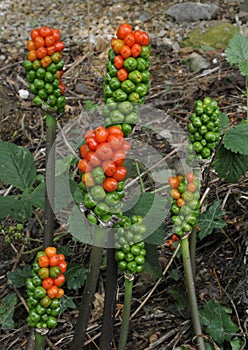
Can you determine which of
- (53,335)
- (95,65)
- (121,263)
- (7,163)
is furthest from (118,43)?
(95,65)

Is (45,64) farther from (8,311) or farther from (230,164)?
(8,311)

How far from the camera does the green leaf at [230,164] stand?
2.84m

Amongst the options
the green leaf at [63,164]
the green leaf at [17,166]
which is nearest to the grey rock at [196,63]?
the green leaf at [63,164]

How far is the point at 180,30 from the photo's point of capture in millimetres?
5934

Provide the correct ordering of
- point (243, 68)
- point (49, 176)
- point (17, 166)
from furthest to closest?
point (243, 68) < point (17, 166) < point (49, 176)

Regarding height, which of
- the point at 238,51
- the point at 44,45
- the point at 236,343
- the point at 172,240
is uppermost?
the point at 44,45

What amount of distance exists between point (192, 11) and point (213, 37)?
0.71 metres

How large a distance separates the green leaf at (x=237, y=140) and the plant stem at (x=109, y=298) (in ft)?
2.50

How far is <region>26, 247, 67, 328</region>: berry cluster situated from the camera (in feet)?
6.83

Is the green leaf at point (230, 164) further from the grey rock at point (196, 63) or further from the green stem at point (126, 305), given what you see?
the grey rock at point (196, 63)

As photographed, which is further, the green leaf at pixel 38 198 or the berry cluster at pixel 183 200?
the green leaf at pixel 38 198

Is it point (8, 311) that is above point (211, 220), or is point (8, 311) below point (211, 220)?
below

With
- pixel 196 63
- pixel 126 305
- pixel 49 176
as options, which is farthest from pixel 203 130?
pixel 196 63

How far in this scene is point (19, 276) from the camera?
3.09 m
